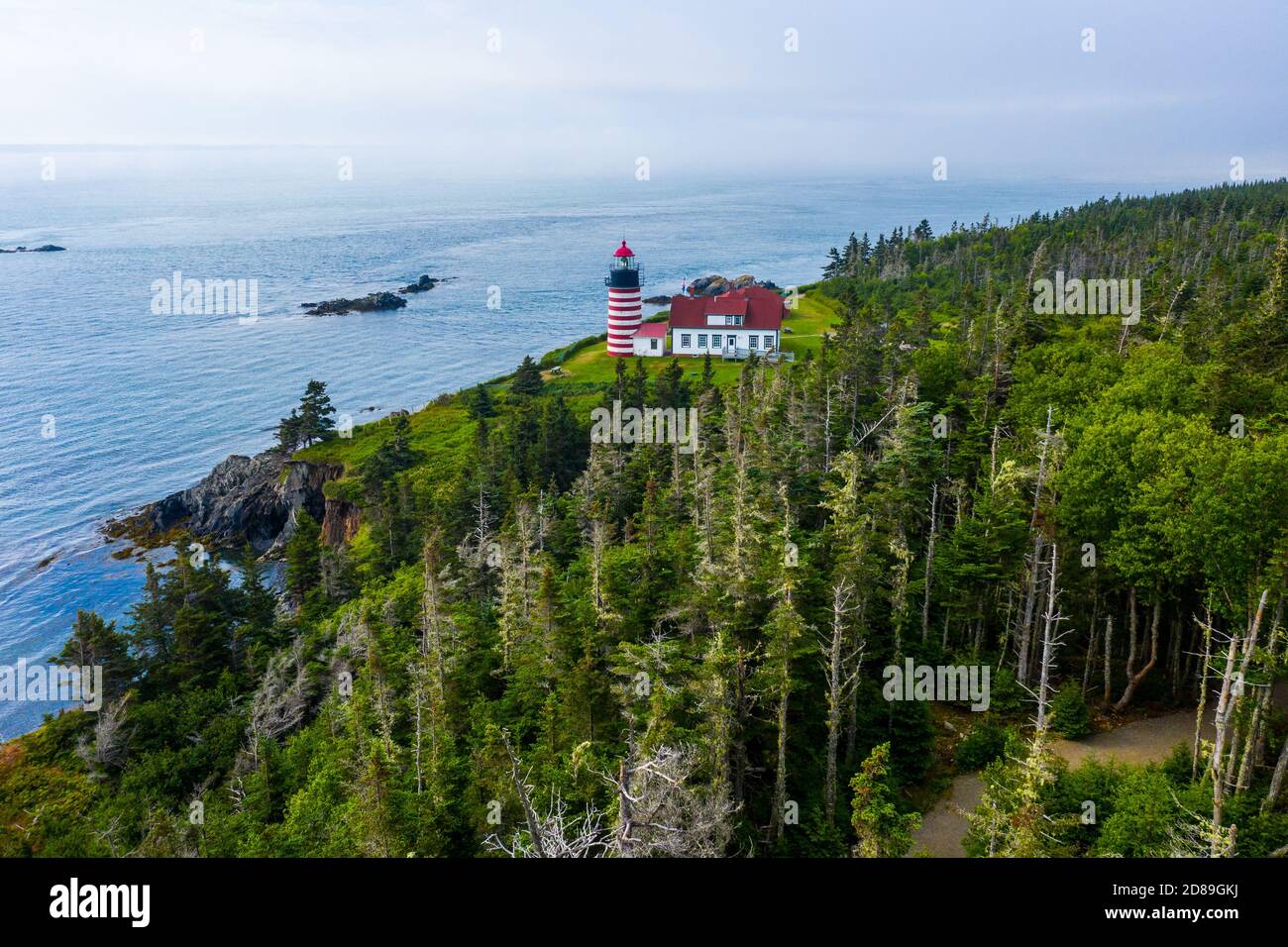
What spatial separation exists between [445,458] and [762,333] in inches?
1584

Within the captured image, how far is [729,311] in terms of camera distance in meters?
92.6

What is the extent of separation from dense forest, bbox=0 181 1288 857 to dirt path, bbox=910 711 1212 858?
2.63ft

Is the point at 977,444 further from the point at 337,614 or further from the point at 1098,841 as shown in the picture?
the point at 337,614

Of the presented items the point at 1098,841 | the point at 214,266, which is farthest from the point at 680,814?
the point at 214,266

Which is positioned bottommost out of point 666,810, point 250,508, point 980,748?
point 980,748

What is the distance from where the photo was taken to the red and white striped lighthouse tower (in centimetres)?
9344

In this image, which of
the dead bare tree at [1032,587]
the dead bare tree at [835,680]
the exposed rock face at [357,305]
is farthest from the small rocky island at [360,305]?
the dead bare tree at [835,680]

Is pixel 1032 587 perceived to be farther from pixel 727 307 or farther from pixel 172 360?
pixel 172 360

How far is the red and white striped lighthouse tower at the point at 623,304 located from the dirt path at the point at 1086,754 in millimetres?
73135

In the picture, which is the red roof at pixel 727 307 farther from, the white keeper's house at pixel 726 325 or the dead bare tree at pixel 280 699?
the dead bare tree at pixel 280 699

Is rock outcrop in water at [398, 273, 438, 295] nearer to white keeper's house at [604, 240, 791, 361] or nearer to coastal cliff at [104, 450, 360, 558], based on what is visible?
white keeper's house at [604, 240, 791, 361]

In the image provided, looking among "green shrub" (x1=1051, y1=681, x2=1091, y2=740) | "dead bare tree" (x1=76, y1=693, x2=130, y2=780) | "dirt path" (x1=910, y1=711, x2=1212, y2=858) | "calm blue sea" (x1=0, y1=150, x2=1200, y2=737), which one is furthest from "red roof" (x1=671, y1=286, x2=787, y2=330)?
"dead bare tree" (x1=76, y1=693, x2=130, y2=780)

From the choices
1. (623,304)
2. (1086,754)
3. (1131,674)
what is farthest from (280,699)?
(623,304)

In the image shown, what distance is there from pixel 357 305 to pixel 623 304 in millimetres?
59815
